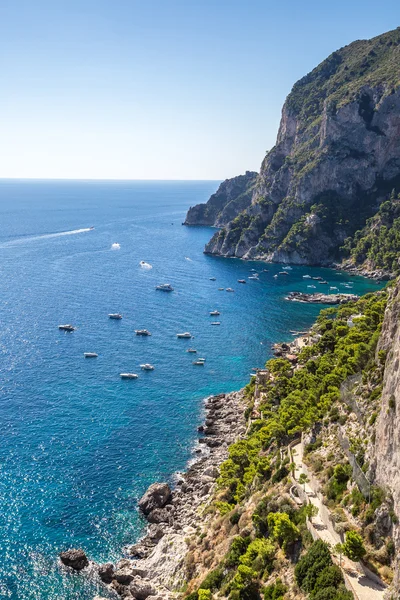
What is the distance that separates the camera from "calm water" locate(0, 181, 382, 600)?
59000 mm

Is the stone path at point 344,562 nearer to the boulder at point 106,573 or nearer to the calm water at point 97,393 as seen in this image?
the boulder at point 106,573

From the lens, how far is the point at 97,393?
93938 mm

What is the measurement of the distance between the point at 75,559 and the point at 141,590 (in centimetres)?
853

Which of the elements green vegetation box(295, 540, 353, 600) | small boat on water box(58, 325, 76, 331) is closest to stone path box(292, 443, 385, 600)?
green vegetation box(295, 540, 353, 600)

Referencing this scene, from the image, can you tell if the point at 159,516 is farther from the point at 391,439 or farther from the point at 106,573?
the point at 391,439

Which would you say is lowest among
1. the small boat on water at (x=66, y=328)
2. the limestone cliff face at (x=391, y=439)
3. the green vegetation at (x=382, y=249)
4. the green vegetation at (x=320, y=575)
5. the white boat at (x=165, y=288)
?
the small boat on water at (x=66, y=328)

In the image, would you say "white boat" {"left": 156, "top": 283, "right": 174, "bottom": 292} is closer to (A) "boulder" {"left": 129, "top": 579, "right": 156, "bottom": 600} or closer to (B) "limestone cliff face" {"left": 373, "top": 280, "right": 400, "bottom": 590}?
(A) "boulder" {"left": 129, "top": 579, "right": 156, "bottom": 600}

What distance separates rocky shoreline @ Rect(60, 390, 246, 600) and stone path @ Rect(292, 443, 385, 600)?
16.6 metres

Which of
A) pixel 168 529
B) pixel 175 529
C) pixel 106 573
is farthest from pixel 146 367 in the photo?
pixel 106 573

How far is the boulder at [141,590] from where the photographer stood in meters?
49.9

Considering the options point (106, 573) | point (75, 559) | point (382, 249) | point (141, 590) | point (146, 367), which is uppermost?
point (382, 249)

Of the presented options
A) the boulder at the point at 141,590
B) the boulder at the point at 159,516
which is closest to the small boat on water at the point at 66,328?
the boulder at the point at 159,516

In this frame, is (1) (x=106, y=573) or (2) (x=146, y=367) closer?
(1) (x=106, y=573)

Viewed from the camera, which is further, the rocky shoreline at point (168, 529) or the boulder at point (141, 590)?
the rocky shoreline at point (168, 529)
